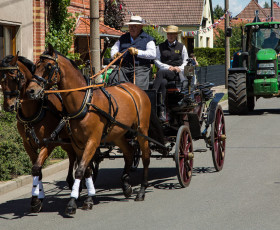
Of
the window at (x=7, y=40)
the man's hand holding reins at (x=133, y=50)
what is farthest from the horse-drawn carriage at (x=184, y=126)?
the window at (x=7, y=40)

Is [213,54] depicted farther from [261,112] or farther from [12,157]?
[12,157]

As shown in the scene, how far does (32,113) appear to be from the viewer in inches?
311

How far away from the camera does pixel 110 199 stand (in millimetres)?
8680

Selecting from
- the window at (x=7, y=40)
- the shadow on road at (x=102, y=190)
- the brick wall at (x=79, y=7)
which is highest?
the brick wall at (x=79, y=7)

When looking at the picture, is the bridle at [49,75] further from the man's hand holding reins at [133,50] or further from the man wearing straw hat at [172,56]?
the man wearing straw hat at [172,56]

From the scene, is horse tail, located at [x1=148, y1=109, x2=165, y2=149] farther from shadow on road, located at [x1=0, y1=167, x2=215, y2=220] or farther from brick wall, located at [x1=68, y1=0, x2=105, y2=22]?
brick wall, located at [x1=68, y1=0, x2=105, y2=22]

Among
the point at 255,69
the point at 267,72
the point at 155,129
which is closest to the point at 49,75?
the point at 155,129

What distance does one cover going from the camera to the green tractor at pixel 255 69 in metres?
19.9

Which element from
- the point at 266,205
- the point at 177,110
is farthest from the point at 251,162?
the point at 266,205

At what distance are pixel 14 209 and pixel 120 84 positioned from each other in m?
2.32

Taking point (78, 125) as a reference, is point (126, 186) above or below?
below

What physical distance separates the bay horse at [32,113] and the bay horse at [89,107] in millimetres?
357

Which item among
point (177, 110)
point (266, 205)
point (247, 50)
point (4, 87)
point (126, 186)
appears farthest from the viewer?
point (247, 50)

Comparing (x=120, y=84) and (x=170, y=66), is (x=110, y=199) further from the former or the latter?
(x=170, y=66)
